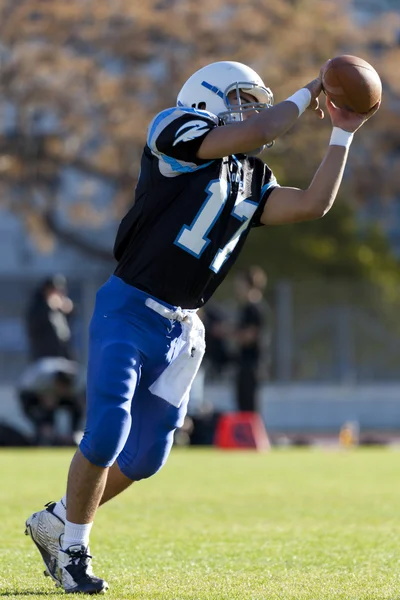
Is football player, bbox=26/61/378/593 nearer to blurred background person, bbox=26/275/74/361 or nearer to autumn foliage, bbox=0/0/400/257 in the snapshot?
blurred background person, bbox=26/275/74/361

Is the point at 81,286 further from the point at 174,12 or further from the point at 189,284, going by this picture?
the point at 189,284

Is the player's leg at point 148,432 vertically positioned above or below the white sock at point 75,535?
above

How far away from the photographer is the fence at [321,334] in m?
19.3

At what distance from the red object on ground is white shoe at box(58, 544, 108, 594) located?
33.7 feet

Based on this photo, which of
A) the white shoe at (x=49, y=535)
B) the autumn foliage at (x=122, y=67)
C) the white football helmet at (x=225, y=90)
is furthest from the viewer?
the autumn foliage at (x=122, y=67)

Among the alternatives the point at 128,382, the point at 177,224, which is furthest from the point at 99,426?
the point at 177,224

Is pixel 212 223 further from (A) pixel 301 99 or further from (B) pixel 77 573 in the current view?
(B) pixel 77 573

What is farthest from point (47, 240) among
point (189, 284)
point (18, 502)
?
point (189, 284)

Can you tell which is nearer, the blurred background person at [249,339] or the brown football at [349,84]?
the brown football at [349,84]

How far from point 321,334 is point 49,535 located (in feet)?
48.3

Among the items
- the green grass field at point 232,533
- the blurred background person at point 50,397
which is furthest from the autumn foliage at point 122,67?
the green grass field at point 232,533

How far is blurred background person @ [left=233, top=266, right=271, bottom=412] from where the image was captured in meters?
16.0

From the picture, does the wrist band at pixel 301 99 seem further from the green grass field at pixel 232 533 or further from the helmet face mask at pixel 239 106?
the green grass field at pixel 232 533

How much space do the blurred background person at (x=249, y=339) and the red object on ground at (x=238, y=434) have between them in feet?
3.98
